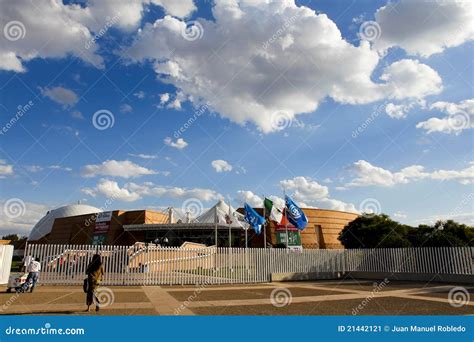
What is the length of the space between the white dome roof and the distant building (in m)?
9.19

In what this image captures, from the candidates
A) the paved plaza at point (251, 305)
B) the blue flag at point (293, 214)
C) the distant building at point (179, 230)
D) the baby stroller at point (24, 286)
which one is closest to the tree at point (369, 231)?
the distant building at point (179, 230)

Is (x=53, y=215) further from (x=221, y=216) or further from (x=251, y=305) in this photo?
(x=251, y=305)

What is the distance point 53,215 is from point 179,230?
48.0 metres

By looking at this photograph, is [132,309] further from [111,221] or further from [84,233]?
[84,233]

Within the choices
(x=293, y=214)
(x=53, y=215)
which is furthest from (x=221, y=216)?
(x=53, y=215)

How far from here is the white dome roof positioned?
89969mm

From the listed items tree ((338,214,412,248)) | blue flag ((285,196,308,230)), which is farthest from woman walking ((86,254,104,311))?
tree ((338,214,412,248))

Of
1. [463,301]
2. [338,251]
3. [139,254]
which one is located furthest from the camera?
[338,251]

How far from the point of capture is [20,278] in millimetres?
13797

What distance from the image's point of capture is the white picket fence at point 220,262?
18.2 m

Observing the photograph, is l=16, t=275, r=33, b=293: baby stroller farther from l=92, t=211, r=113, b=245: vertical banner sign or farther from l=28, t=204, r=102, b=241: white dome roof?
l=28, t=204, r=102, b=241: white dome roof

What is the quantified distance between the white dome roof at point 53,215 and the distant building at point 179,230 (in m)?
9.19

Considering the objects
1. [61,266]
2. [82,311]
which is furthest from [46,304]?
[61,266]

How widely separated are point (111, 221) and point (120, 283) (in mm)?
53560
